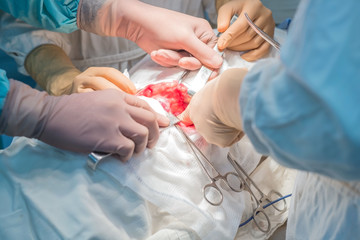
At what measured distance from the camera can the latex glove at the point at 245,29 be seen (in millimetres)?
1385

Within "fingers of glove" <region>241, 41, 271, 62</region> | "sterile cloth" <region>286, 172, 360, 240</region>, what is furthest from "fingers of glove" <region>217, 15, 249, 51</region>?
"sterile cloth" <region>286, 172, 360, 240</region>

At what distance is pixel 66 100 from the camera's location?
1113 millimetres

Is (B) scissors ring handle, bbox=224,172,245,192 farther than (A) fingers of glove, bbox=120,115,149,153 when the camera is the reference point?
Yes

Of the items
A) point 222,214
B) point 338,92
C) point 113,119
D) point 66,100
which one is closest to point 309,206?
point 222,214

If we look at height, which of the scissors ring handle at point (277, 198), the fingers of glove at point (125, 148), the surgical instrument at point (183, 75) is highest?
the surgical instrument at point (183, 75)

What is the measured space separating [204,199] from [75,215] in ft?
1.40

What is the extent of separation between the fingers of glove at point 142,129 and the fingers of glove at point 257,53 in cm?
56

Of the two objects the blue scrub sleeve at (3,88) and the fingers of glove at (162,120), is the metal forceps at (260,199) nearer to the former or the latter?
the fingers of glove at (162,120)

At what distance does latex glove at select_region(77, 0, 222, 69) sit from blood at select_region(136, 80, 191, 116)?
12 cm

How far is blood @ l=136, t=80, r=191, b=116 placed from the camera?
130cm

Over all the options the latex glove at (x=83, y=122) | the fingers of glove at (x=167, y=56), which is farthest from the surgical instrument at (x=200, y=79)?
the latex glove at (x=83, y=122)

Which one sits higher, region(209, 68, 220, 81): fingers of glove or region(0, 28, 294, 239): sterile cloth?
region(209, 68, 220, 81): fingers of glove

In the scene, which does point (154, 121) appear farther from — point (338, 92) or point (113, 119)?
point (338, 92)

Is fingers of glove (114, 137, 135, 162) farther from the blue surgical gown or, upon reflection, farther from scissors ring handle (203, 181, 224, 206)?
the blue surgical gown
